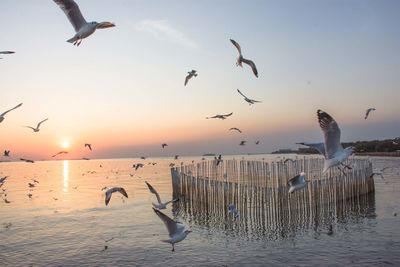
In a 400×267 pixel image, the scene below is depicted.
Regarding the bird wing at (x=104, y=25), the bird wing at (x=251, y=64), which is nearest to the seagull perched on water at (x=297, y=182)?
the bird wing at (x=251, y=64)

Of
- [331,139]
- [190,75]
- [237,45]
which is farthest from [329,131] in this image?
[190,75]

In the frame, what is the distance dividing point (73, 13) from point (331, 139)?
6850 mm

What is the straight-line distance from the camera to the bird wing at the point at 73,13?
10102 mm

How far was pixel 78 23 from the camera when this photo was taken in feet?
34.1

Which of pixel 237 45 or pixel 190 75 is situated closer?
pixel 237 45

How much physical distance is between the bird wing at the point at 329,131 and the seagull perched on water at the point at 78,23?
5.37 metres

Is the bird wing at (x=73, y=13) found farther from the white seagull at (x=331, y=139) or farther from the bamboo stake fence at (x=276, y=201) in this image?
the bamboo stake fence at (x=276, y=201)

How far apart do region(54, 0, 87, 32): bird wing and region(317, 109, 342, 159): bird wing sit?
613cm

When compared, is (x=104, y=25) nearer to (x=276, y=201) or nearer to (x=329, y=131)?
(x=329, y=131)

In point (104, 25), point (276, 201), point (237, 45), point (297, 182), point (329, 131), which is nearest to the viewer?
point (329, 131)

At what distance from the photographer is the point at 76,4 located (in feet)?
33.3

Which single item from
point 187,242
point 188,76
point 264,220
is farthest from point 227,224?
point 188,76

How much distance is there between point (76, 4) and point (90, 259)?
11558mm

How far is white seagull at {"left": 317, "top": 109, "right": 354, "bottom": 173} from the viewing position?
888cm
